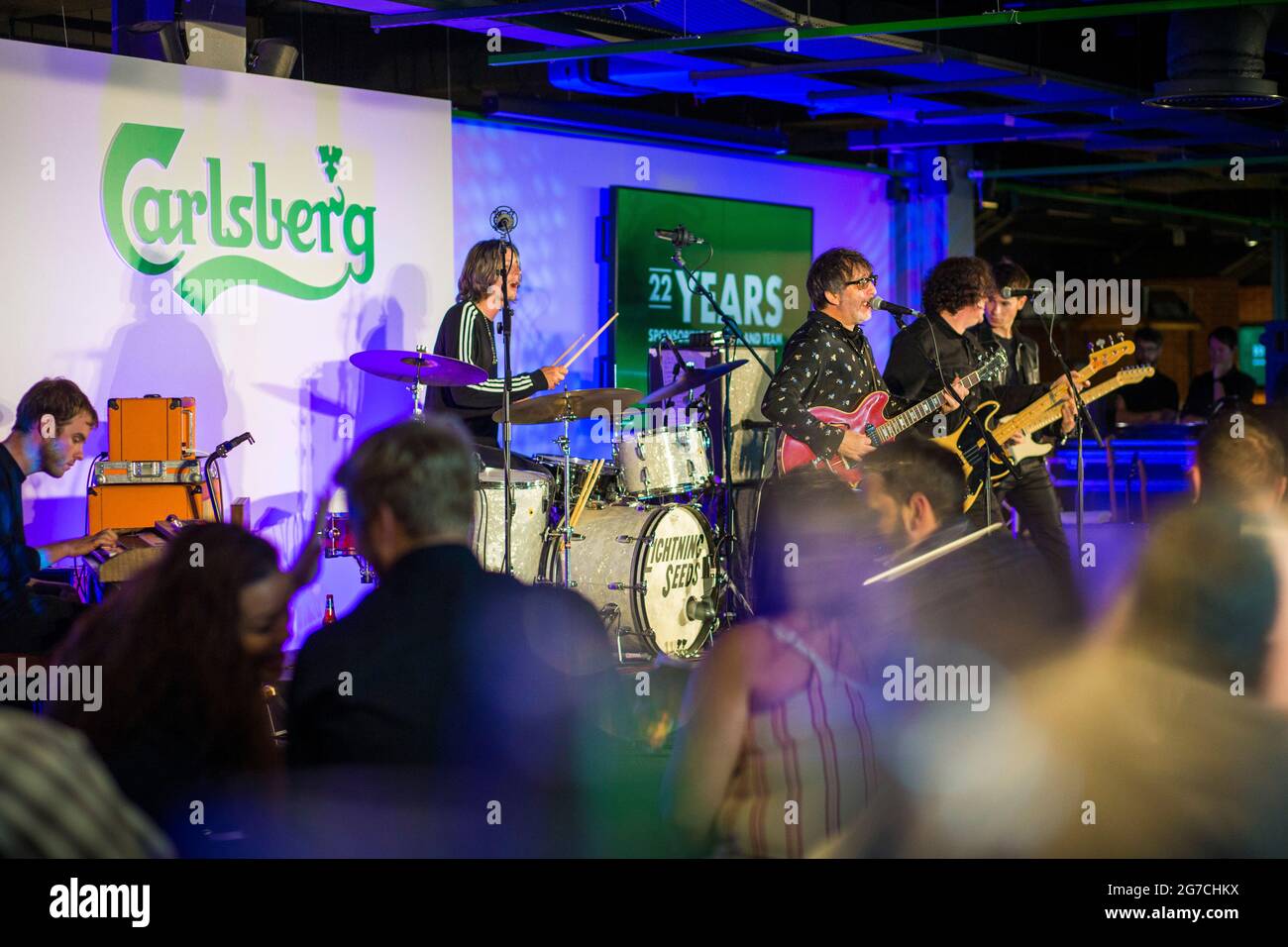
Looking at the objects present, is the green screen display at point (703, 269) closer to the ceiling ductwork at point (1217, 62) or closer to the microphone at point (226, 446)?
the ceiling ductwork at point (1217, 62)

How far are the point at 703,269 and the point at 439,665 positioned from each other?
820 cm

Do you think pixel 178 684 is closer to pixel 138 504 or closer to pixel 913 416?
pixel 138 504

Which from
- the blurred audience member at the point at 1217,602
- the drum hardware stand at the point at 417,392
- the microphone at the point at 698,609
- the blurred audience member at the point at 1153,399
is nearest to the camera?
the blurred audience member at the point at 1217,602

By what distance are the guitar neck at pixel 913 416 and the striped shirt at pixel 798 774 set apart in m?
3.64

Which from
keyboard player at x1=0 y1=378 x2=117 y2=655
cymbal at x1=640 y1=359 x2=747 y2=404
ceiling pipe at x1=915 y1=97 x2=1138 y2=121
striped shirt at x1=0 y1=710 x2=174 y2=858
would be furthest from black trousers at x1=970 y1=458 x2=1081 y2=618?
ceiling pipe at x1=915 y1=97 x2=1138 y2=121

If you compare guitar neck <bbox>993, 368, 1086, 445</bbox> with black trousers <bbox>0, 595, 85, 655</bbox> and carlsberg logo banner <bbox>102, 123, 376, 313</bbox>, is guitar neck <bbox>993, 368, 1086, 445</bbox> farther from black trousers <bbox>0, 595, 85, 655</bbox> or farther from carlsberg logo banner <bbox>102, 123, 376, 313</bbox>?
black trousers <bbox>0, 595, 85, 655</bbox>

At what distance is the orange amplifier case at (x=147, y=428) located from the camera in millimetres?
6074

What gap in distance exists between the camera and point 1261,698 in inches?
114

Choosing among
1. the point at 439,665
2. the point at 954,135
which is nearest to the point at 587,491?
the point at 439,665

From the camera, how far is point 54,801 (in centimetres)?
191

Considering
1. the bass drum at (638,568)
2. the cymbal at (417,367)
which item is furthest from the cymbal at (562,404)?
the bass drum at (638,568)
